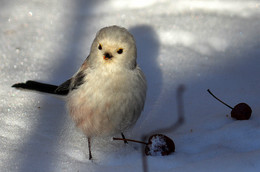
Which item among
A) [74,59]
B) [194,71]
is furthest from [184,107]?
[74,59]

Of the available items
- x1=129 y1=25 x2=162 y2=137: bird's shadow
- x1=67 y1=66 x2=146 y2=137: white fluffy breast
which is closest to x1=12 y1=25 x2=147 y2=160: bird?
x1=67 y1=66 x2=146 y2=137: white fluffy breast

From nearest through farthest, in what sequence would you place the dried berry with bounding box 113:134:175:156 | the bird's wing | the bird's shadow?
the dried berry with bounding box 113:134:175:156
the bird's wing
the bird's shadow

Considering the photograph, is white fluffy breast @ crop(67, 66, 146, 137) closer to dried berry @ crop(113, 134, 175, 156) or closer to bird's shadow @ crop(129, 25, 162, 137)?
dried berry @ crop(113, 134, 175, 156)

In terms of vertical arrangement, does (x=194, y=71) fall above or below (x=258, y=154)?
above

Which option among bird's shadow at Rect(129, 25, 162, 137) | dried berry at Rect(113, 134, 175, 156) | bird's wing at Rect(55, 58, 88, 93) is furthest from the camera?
bird's shadow at Rect(129, 25, 162, 137)

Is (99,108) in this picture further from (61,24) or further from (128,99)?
(61,24)

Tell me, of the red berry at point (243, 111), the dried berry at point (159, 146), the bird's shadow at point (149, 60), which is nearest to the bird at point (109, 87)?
the dried berry at point (159, 146)

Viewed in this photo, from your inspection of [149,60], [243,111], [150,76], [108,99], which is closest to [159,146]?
[108,99]

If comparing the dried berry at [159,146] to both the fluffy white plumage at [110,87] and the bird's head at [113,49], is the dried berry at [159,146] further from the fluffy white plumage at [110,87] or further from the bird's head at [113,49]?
the bird's head at [113,49]

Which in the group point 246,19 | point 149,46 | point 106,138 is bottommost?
point 106,138
